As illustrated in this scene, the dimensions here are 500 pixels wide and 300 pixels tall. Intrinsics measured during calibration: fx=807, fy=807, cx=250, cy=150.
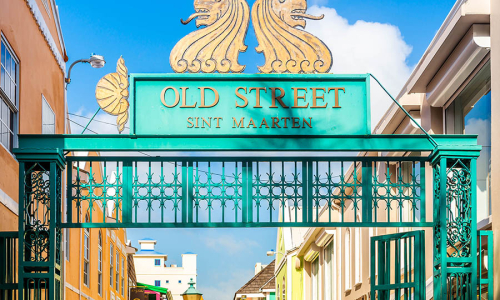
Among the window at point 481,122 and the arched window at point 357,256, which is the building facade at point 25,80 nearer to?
the window at point 481,122

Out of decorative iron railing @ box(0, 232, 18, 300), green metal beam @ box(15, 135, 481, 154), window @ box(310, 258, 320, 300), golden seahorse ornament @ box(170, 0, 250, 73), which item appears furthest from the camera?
window @ box(310, 258, 320, 300)

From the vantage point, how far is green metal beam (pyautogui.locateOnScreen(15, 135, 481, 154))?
1006 centimetres

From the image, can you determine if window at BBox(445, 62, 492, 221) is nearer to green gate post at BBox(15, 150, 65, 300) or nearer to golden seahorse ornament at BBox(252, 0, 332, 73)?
golden seahorse ornament at BBox(252, 0, 332, 73)

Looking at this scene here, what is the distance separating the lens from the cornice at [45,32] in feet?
43.7

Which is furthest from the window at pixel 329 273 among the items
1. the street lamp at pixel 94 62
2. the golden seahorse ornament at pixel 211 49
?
the golden seahorse ornament at pixel 211 49

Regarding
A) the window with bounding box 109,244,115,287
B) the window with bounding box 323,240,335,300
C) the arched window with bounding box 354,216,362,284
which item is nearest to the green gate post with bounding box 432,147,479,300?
the arched window with bounding box 354,216,362,284

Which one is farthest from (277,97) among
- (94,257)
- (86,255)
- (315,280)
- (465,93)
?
(315,280)

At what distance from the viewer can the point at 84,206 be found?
21406 mm

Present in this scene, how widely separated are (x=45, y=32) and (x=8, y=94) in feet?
9.36

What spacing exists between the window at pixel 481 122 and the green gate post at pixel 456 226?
44.8 inches

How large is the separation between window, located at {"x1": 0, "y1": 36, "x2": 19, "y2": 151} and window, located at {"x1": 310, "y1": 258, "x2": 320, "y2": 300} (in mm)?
18488

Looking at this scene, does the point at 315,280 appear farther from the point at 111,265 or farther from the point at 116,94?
the point at 116,94

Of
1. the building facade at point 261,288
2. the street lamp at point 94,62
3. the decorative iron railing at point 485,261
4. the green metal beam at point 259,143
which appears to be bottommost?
the building facade at point 261,288

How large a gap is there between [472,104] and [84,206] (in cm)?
1233
